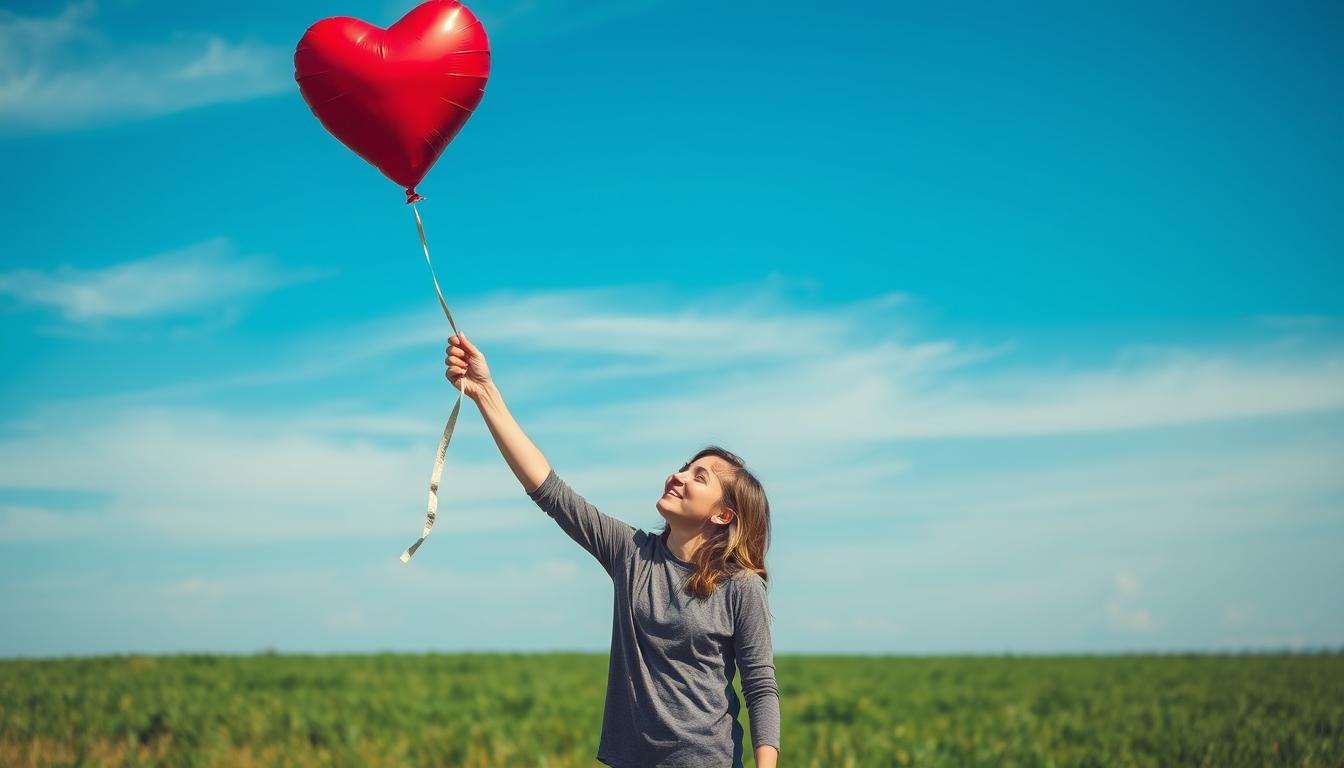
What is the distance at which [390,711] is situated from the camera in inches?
438

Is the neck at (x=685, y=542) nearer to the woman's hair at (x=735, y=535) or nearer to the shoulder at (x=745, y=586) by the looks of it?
the woman's hair at (x=735, y=535)

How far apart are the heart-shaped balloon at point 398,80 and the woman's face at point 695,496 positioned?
144 centimetres

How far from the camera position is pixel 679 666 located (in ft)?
9.97

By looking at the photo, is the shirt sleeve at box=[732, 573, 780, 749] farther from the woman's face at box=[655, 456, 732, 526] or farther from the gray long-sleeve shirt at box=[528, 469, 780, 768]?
the woman's face at box=[655, 456, 732, 526]

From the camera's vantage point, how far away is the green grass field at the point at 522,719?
8.85m

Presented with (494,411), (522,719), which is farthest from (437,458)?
(522,719)

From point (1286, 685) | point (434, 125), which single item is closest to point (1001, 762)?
point (434, 125)

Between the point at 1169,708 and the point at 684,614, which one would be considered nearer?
the point at 684,614

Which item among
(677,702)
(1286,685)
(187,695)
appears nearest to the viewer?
(677,702)

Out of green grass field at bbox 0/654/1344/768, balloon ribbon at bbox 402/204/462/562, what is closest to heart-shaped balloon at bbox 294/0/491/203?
balloon ribbon at bbox 402/204/462/562

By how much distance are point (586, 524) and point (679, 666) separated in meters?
0.51

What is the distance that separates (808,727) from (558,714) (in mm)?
2654

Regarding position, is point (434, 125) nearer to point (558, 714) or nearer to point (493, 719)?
point (493, 719)

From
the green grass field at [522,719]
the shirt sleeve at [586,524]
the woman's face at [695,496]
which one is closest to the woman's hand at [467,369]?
the shirt sleeve at [586,524]
